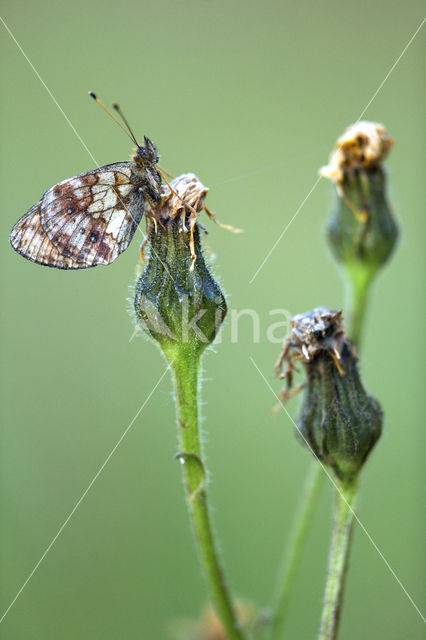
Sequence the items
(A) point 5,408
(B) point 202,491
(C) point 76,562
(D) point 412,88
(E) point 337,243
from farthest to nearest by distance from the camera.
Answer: (D) point 412,88 → (A) point 5,408 → (C) point 76,562 → (E) point 337,243 → (B) point 202,491

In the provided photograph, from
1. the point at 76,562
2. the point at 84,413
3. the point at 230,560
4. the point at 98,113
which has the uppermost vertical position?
the point at 98,113

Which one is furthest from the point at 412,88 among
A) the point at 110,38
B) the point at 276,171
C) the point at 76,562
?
the point at 76,562

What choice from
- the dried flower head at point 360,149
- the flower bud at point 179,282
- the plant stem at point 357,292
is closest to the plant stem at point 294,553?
the plant stem at point 357,292

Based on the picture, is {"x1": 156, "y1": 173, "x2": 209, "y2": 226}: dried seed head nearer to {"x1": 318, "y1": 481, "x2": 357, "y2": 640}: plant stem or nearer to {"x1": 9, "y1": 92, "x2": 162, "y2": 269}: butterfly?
{"x1": 9, "y1": 92, "x2": 162, "y2": 269}: butterfly

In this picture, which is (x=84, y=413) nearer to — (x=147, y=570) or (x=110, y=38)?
(x=147, y=570)

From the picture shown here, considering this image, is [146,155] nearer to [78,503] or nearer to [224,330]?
[224,330]

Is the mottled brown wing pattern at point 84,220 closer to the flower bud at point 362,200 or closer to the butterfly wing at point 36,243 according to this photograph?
the butterfly wing at point 36,243

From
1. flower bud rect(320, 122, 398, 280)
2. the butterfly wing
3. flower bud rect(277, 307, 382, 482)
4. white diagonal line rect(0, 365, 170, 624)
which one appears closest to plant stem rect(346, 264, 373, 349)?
flower bud rect(320, 122, 398, 280)
